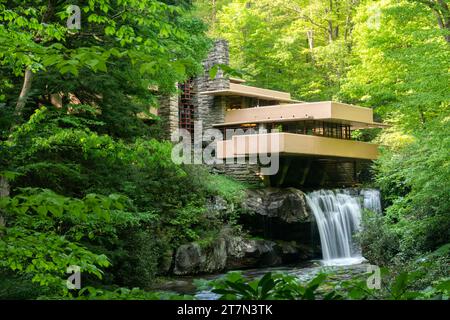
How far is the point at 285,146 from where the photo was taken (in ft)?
69.6

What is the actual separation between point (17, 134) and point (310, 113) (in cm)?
1751

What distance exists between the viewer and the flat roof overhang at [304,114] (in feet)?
76.8

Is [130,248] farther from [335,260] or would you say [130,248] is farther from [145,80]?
[335,260]

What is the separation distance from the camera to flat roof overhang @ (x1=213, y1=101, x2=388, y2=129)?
23397 millimetres

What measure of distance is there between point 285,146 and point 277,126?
4.67 meters

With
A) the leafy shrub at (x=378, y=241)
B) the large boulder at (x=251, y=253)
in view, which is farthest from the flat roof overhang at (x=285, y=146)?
the leafy shrub at (x=378, y=241)

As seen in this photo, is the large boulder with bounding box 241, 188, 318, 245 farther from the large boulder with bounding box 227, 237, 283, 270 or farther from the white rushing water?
the large boulder with bounding box 227, 237, 283, 270

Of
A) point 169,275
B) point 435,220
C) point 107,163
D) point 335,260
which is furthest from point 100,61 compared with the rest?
point 335,260

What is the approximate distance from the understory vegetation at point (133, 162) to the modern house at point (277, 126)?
172 cm

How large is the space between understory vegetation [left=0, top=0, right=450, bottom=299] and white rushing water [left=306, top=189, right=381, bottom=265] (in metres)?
1.20

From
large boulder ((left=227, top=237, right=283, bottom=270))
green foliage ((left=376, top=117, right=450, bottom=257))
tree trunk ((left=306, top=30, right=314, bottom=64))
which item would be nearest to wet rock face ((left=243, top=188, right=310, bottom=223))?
large boulder ((left=227, top=237, right=283, bottom=270))

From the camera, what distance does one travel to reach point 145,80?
11.3 meters

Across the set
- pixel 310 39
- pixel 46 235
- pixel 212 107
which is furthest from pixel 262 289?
pixel 310 39

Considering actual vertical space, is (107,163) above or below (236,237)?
above
